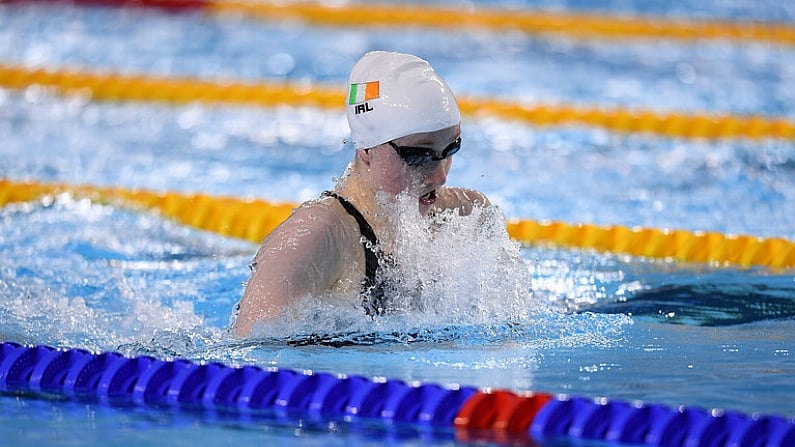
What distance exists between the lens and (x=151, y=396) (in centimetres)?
276

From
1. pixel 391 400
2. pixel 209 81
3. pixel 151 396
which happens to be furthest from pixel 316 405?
pixel 209 81

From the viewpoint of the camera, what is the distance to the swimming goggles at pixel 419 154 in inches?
117

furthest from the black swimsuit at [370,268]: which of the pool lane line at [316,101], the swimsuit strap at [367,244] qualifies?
the pool lane line at [316,101]

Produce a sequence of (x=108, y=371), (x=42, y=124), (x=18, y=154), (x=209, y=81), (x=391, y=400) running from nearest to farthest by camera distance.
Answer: (x=391, y=400), (x=108, y=371), (x=18, y=154), (x=42, y=124), (x=209, y=81)

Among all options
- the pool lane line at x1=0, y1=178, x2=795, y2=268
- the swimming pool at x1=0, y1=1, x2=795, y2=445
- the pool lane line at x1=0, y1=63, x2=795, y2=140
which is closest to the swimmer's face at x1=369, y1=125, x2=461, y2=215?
the swimming pool at x1=0, y1=1, x2=795, y2=445

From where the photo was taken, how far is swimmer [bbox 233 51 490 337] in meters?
2.86

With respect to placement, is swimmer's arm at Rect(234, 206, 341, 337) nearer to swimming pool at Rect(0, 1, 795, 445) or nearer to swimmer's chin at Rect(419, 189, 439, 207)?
swimming pool at Rect(0, 1, 795, 445)

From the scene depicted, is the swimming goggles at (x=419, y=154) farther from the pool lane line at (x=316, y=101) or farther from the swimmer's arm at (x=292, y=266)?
the pool lane line at (x=316, y=101)

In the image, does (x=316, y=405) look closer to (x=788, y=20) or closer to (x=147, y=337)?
(x=147, y=337)

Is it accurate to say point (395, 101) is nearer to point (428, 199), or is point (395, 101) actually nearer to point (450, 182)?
point (428, 199)

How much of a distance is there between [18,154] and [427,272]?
13.1 ft

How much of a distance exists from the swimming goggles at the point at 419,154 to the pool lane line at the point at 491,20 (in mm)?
7402

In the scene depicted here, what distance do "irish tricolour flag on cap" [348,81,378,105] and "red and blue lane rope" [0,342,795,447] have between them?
0.72 metres

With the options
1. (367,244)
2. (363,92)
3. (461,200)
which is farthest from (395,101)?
(461,200)
